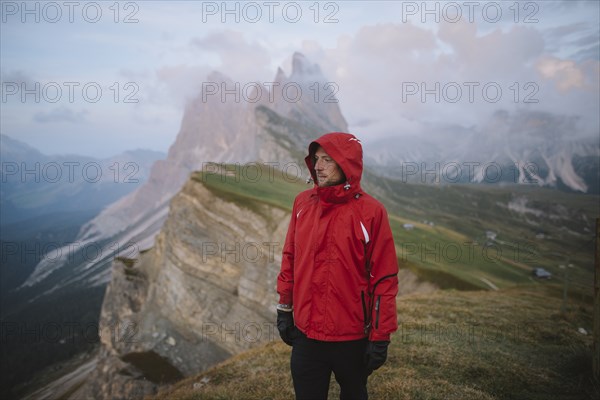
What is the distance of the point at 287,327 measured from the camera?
4863mm

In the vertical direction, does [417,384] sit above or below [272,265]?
above

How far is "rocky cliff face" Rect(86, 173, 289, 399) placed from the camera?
37.1 meters

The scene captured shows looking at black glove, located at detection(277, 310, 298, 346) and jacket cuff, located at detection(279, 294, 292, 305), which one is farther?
jacket cuff, located at detection(279, 294, 292, 305)

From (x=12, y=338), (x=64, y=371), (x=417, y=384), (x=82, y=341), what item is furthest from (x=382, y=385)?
(x=12, y=338)

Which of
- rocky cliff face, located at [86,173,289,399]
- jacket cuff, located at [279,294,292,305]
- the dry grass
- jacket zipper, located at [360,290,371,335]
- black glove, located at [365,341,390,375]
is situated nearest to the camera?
black glove, located at [365,341,390,375]

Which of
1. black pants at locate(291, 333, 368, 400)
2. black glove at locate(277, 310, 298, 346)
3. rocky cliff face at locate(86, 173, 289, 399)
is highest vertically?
black glove at locate(277, 310, 298, 346)

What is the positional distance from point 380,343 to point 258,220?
35.6 m

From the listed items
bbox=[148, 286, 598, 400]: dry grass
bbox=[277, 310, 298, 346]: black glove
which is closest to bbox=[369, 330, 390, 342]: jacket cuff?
bbox=[277, 310, 298, 346]: black glove

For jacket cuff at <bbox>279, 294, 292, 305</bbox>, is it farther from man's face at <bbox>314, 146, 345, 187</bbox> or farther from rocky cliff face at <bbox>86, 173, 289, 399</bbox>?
rocky cliff face at <bbox>86, 173, 289, 399</bbox>

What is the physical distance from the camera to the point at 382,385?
7586 millimetres

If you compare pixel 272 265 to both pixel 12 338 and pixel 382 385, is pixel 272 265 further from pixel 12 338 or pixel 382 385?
pixel 12 338

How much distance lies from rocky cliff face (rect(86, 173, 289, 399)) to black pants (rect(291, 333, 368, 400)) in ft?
104

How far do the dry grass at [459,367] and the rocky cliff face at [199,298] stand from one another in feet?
82.3

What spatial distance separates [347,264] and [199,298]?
42.0 m
